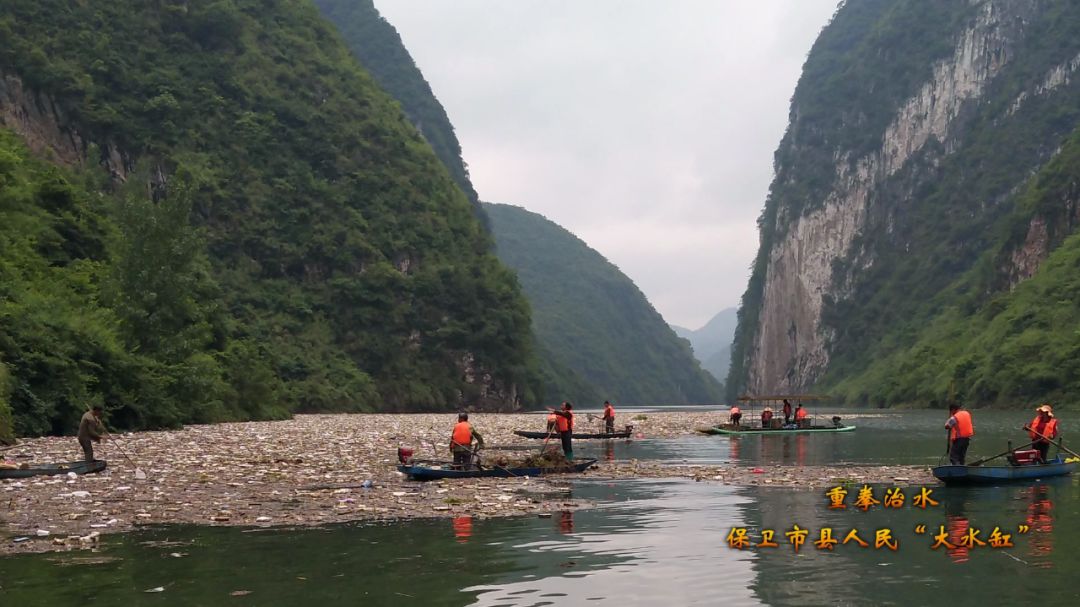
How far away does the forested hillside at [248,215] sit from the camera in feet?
204

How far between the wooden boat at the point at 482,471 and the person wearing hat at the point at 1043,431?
498 inches

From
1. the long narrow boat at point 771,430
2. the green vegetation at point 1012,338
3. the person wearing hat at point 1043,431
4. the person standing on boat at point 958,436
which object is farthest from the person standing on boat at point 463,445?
the green vegetation at point 1012,338

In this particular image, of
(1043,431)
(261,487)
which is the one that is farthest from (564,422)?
(1043,431)

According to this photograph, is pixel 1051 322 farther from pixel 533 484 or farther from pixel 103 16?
pixel 103 16

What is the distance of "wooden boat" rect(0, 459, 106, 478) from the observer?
2691 cm

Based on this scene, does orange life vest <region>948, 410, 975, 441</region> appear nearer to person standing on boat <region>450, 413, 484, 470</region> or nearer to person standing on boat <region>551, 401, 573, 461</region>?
person standing on boat <region>450, 413, 484, 470</region>

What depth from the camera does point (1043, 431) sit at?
1200 inches

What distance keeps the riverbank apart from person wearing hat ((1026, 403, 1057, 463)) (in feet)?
10.4

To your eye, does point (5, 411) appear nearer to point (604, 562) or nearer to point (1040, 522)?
point (604, 562)

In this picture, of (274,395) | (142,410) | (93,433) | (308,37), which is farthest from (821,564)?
(308,37)

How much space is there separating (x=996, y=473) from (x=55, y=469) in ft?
78.7

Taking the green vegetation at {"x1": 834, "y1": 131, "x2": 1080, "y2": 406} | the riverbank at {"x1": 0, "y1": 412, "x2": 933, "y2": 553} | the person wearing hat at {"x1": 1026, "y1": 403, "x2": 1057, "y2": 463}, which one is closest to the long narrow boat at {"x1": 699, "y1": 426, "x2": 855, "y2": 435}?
the riverbank at {"x1": 0, "y1": 412, "x2": 933, "y2": 553}

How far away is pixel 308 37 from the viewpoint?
141 m

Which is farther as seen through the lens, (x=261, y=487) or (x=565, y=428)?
(x=565, y=428)
